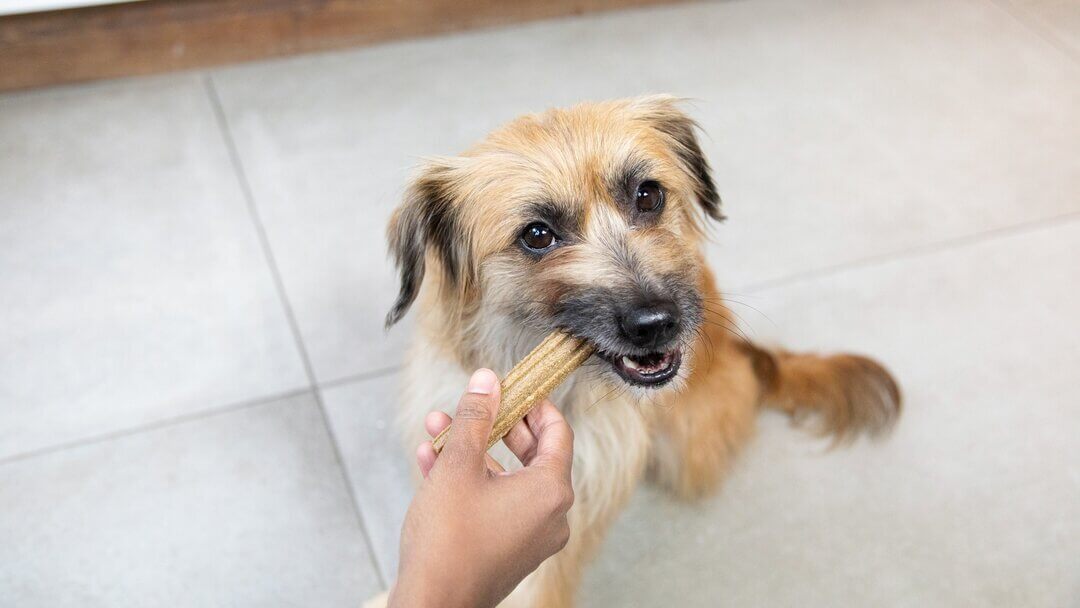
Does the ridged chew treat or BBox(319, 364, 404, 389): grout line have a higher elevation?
the ridged chew treat

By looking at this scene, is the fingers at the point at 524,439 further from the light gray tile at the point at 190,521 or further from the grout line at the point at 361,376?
the grout line at the point at 361,376

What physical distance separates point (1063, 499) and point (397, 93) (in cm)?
209

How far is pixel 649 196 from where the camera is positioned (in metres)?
1.55

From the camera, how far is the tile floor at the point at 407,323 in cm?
189

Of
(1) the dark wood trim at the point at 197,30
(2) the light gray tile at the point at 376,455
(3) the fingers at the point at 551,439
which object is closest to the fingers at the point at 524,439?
(3) the fingers at the point at 551,439

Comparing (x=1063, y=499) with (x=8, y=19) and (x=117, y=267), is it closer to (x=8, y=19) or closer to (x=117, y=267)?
(x=117, y=267)

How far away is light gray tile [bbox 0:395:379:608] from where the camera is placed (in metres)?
1.81

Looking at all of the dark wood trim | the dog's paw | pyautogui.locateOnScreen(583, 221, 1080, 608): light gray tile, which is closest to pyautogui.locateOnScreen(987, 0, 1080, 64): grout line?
pyautogui.locateOnScreen(583, 221, 1080, 608): light gray tile

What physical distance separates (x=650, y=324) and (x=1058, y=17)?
9.39 ft

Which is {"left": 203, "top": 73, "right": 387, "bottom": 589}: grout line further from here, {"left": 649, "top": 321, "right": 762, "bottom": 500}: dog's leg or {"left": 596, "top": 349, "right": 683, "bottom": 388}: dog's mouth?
{"left": 596, "top": 349, "right": 683, "bottom": 388}: dog's mouth

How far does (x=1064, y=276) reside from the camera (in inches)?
98.2

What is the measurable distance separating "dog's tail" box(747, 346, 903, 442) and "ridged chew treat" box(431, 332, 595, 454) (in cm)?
66

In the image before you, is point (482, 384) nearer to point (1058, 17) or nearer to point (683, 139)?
point (683, 139)

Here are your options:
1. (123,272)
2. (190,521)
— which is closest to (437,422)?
(190,521)
